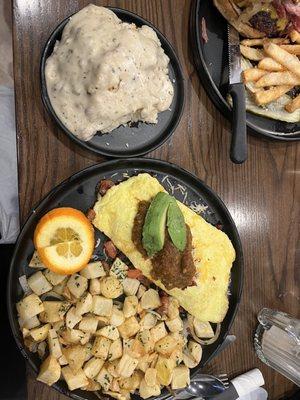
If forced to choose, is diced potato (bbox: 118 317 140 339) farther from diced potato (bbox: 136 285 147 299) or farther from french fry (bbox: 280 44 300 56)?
french fry (bbox: 280 44 300 56)

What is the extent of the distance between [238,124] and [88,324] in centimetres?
103

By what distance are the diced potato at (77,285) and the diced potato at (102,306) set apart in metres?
0.07

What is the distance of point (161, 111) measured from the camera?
2.29 meters

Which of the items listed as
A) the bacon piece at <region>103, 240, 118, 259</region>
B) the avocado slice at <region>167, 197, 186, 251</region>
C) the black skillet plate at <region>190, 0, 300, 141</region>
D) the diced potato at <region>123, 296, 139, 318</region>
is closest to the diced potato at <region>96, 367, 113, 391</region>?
the diced potato at <region>123, 296, 139, 318</region>

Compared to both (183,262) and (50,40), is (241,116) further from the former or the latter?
(50,40)

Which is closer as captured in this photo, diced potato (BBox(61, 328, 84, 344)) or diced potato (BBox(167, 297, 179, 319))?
diced potato (BBox(61, 328, 84, 344))

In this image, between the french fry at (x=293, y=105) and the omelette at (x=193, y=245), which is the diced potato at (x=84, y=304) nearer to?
the omelette at (x=193, y=245)

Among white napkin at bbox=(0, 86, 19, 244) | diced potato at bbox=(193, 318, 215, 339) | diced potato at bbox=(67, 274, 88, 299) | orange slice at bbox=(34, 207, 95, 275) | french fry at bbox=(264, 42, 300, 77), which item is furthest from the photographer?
white napkin at bbox=(0, 86, 19, 244)

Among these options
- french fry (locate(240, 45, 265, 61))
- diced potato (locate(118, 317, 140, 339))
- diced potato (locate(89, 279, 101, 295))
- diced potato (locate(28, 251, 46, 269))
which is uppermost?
french fry (locate(240, 45, 265, 61))

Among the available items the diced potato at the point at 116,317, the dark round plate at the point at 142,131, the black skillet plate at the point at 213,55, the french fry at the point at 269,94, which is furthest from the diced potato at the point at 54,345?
the french fry at the point at 269,94

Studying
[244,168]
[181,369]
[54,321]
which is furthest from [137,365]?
[244,168]

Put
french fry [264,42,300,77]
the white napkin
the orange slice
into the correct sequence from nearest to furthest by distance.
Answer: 1. the orange slice
2. french fry [264,42,300,77]
3. the white napkin

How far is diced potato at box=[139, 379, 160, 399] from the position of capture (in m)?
2.25

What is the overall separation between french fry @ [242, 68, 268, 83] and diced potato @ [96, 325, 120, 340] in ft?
3.89
